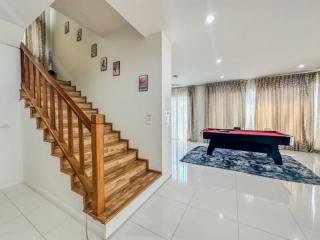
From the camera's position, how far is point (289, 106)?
16.6 feet

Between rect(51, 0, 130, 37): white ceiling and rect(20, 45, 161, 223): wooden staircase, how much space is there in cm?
91

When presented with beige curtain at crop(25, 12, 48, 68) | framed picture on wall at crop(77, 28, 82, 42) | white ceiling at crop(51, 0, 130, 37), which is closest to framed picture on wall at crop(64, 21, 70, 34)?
framed picture on wall at crop(77, 28, 82, 42)

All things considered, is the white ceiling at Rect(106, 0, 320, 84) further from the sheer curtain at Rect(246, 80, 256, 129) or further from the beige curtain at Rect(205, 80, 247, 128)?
the beige curtain at Rect(205, 80, 247, 128)

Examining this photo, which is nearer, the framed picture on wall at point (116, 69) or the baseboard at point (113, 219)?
the baseboard at point (113, 219)

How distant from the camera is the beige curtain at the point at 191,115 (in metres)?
6.82

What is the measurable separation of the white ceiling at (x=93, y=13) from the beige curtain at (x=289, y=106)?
527 cm

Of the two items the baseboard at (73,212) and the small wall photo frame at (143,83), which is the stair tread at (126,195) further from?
the small wall photo frame at (143,83)

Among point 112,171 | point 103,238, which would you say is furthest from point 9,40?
point 103,238

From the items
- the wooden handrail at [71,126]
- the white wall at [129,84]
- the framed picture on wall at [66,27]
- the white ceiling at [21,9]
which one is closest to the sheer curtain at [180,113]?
the white wall at [129,84]

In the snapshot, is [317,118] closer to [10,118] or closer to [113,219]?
[113,219]

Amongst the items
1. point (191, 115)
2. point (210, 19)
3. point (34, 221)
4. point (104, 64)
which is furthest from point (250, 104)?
point (34, 221)

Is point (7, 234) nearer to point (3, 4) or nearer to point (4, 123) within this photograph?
point (4, 123)

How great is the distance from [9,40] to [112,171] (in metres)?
2.63

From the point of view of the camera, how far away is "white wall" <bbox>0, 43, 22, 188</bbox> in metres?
2.46
